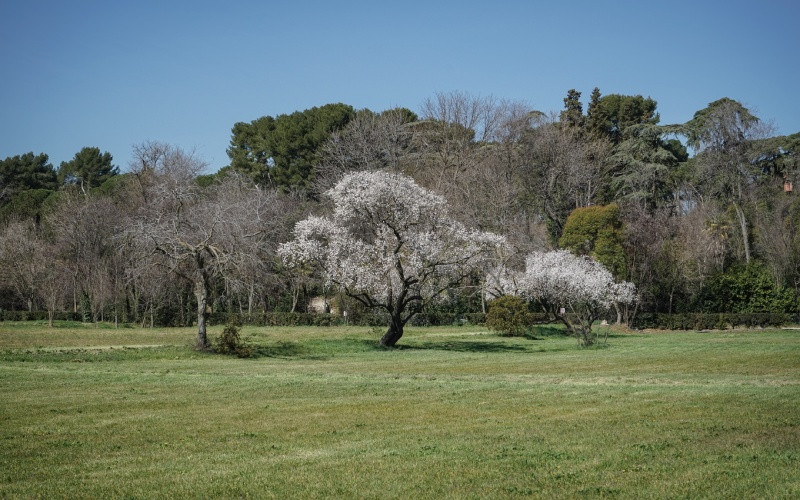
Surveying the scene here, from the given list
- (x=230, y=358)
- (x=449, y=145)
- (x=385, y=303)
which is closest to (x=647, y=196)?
(x=449, y=145)

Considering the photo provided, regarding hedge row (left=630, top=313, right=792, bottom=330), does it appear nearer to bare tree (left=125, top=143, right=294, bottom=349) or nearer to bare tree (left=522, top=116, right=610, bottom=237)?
bare tree (left=522, top=116, right=610, bottom=237)

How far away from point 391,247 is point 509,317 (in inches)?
436

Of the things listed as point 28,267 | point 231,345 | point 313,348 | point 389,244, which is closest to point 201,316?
point 231,345

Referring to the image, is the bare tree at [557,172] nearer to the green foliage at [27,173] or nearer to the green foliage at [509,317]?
the green foliage at [509,317]

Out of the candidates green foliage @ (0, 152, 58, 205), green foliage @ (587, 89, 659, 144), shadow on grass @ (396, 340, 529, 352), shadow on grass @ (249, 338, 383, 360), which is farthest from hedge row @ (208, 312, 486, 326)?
green foliage @ (0, 152, 58, 205)

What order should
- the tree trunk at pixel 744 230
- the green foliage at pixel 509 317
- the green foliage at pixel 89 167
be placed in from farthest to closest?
the green foliage at pixel 89 167 < the tree trunk at pixel 744 230 < the green foliage at pixel 509 317

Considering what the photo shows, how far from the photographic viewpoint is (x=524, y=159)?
7294 centimetres

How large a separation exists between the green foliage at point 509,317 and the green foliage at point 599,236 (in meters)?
11.0

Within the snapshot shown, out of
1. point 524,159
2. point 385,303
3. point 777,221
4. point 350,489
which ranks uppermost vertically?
point 524,159

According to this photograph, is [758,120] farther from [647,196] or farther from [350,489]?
[350,489]

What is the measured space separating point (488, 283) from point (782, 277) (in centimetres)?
2753

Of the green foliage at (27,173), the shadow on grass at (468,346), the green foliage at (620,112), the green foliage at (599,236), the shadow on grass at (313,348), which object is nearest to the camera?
the shadow on grass at (313,348)

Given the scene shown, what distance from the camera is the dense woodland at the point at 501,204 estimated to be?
5944 cm

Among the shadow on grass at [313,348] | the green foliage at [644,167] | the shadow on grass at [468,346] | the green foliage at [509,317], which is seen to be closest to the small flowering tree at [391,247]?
the shadow on grass at [313,348]
